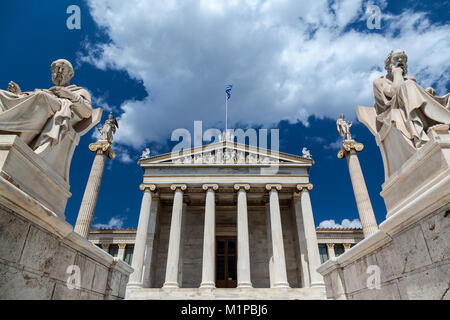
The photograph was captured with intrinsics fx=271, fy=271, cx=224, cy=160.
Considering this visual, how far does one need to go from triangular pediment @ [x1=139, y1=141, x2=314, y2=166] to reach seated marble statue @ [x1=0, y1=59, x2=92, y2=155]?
17912 mm

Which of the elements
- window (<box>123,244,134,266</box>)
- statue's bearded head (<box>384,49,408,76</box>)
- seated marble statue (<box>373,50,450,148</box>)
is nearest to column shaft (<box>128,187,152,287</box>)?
window (<box>123,244,134,266</box>)

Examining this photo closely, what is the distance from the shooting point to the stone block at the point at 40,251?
323cm

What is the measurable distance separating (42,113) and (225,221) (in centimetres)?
2144

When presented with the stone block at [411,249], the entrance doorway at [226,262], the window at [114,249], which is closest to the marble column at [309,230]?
the entrance doorway at [226,262]

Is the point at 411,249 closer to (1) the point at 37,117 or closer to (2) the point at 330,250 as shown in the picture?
(1) the point at 37,117

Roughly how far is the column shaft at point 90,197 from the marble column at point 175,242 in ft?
17.8

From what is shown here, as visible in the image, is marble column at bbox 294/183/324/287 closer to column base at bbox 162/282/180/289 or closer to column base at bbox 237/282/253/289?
column base at bbox 237/282/253/289

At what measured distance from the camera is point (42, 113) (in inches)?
162

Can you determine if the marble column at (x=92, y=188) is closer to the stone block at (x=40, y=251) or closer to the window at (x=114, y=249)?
the window at (x=114, y=249)

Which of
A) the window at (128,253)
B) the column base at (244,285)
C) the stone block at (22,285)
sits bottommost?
the stone block at (22,285)

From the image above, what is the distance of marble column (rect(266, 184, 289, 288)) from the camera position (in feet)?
59.8

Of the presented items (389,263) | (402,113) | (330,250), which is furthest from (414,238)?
(330,250)
